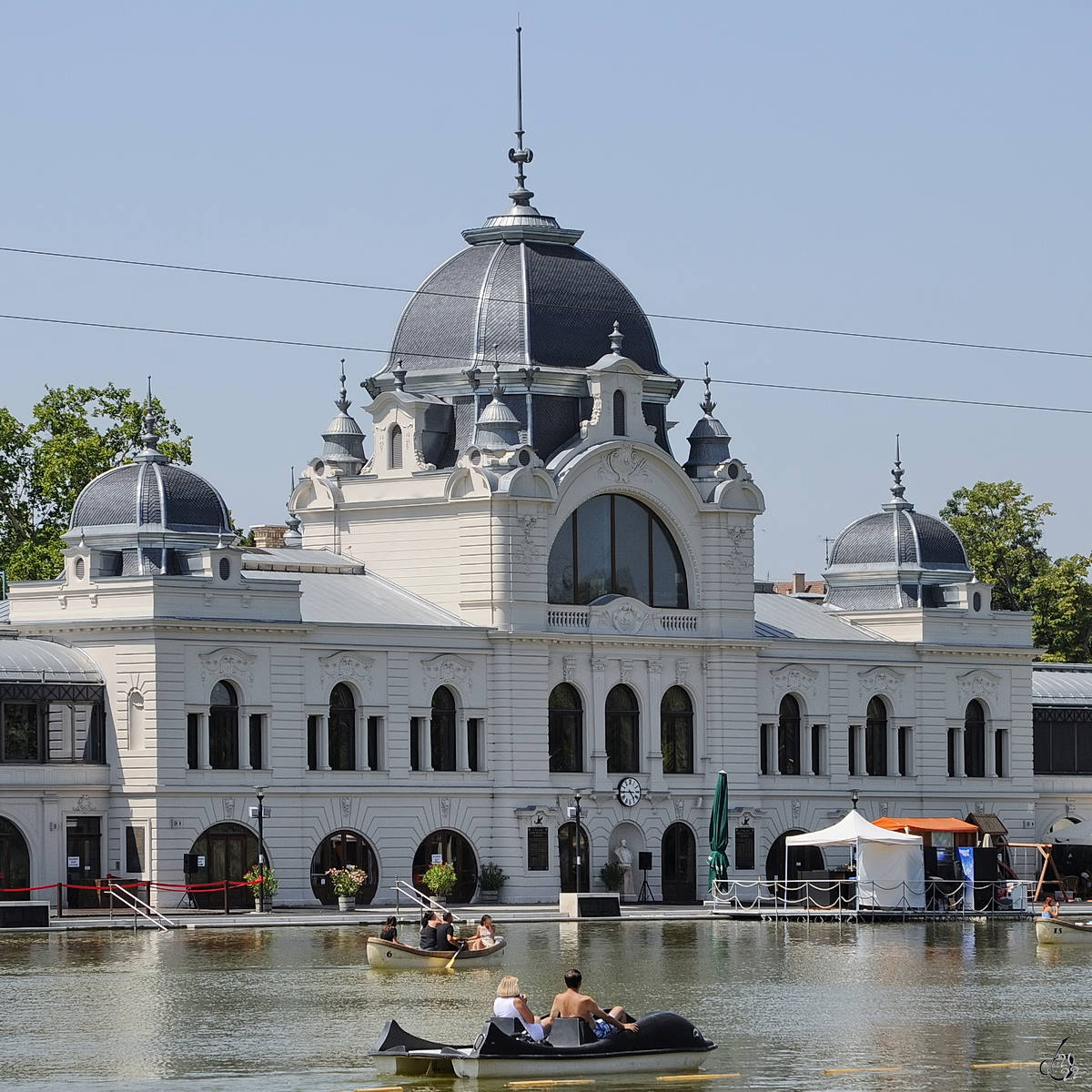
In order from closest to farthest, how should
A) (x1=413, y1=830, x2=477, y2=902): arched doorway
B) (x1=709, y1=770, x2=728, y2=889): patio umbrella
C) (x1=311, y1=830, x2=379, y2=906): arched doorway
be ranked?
(x1=311, y1=830, x2=379, y2=906): arched doorway → (x1=709, y1=770, x2=728, y2=889): patio umbrella → (x1=413, y1=830, x2=477, y2=902): arched doorway

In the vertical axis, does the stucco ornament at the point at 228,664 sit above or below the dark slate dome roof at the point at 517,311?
below

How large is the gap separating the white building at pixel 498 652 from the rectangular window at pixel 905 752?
0.12 meters

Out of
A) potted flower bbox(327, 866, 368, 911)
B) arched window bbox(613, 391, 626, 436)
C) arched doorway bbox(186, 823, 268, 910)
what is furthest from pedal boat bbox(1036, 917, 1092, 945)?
arched window bbox(613, 391, 626, 436)

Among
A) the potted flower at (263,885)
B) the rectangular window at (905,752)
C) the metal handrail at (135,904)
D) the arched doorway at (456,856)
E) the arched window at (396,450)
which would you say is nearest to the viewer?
the metal handrail at (135,904)

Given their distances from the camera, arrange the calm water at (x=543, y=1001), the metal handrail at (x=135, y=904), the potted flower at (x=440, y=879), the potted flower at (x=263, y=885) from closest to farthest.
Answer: the calm water at (x=543, y=1001) < the metal handrail at (x=135, y=904) < the potted flower at (x=263, y=885) < the potted flower at (x=440, y=879)

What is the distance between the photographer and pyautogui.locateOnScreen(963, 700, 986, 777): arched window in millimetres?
96062

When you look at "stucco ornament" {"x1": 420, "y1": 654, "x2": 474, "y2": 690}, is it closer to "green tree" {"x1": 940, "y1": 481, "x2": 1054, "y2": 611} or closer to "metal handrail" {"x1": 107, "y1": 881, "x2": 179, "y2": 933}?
"metal handrail" {"x1": 107, "y1": 881, "x2": 179, "y2": 933}

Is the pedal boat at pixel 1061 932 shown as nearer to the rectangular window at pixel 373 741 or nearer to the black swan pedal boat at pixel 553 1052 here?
the rectangular window at pixel 373 741

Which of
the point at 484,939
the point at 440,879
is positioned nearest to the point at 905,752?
the point at 440,879

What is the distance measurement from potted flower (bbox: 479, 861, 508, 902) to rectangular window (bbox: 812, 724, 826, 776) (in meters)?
13.5

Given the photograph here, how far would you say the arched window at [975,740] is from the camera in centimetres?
9606

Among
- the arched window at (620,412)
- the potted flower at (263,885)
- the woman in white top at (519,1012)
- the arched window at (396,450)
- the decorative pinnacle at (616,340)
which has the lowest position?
the potted flower at (263,885)

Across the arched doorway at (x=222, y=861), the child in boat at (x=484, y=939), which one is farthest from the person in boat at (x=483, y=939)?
the arched doorway at (x=222, y=861)

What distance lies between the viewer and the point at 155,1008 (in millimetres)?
48625
